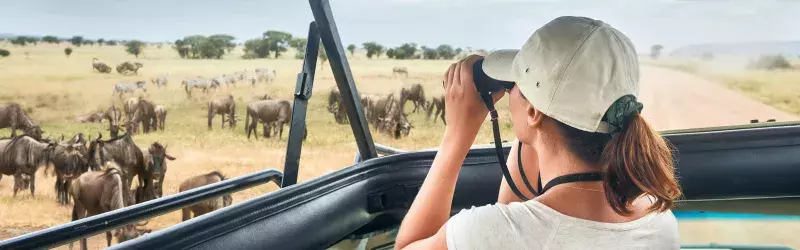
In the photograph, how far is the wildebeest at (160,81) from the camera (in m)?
3.08

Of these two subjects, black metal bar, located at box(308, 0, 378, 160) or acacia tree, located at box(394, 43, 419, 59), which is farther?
acacia tree, located at box(394, 43, 419, 59)

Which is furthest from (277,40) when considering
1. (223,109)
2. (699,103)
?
(699,103)

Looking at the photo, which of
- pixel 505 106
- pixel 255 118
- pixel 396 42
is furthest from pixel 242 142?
pixel 505 106

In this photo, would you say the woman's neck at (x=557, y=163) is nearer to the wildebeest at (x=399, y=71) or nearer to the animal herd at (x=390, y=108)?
the animal herd at (x=390, y=108)

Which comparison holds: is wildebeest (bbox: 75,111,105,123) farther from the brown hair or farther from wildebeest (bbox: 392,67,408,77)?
the brown hair

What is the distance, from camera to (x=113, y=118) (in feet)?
10.1

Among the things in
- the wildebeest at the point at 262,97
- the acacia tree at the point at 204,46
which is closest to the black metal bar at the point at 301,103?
the acacia tree at the point at 204,46

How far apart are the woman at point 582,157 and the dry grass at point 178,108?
1016mm

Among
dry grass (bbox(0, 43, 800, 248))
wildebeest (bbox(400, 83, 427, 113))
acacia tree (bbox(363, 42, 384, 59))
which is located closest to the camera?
dry grass (bbox(0, 43, 800, 248))

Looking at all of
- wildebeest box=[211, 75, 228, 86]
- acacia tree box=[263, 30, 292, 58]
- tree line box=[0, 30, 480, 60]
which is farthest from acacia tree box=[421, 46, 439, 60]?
wildebeest box=[211, 75, 228, 86]

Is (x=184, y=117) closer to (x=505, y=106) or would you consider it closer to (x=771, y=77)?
(x=771, y=77)

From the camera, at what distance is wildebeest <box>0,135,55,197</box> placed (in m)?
2.76

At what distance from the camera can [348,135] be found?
5.69ft

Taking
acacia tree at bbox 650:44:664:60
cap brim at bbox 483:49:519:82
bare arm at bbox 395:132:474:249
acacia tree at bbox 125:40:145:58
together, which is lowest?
bare arm at bbox 395:132:474:249
